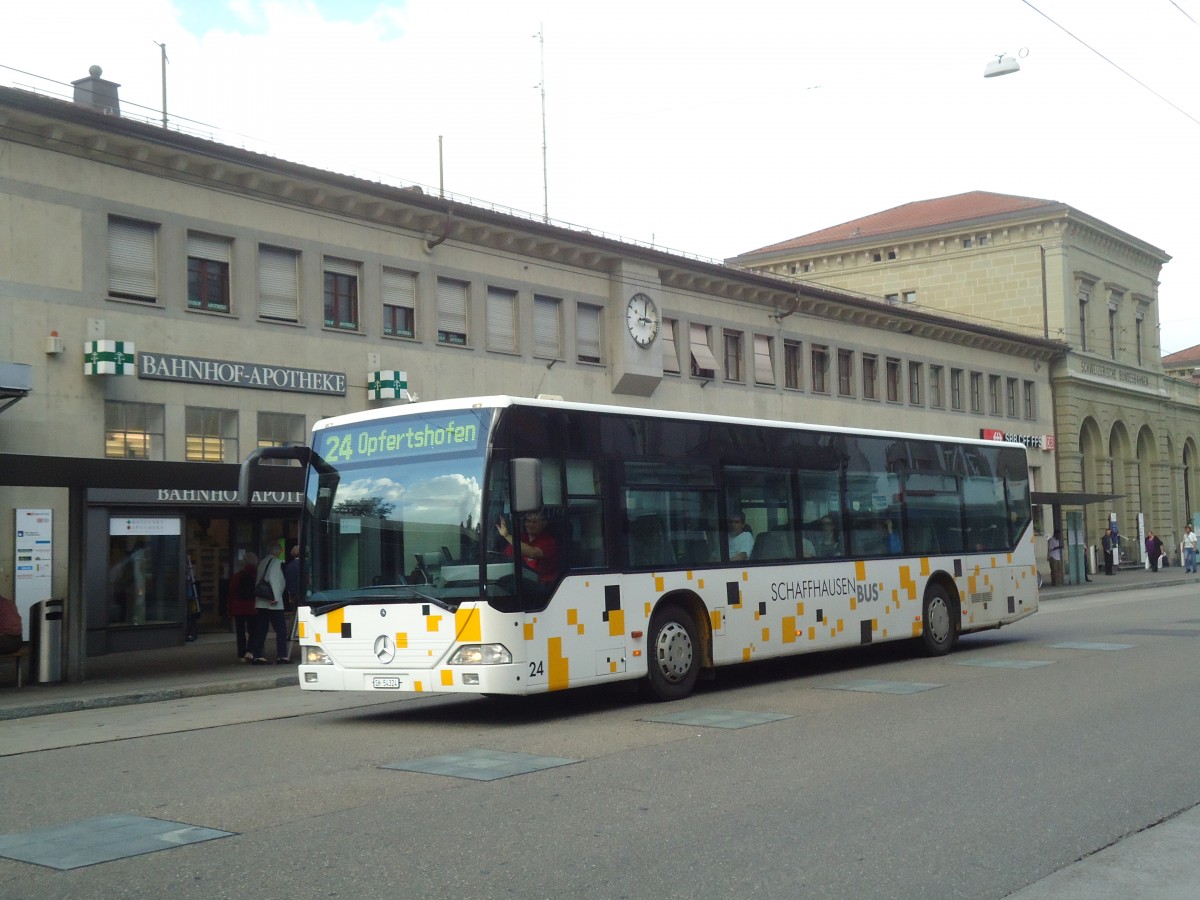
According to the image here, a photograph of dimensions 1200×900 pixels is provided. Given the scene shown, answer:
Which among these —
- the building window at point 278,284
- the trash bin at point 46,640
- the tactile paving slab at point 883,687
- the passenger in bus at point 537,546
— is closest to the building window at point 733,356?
the building window at point 278,284

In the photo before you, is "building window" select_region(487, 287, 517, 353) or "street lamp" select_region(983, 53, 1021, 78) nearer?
"street lamp" select_region(983, 53, 1021, 78)

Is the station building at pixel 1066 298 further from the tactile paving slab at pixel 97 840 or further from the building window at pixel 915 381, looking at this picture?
the tactile paving slab at pixel 97 840

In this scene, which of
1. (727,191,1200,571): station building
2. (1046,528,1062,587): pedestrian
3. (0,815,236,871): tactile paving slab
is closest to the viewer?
(0,815,236,871): tactile paving slab

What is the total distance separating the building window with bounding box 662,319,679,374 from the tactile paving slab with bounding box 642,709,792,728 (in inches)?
902

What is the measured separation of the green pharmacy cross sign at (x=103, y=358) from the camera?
22.5 meters

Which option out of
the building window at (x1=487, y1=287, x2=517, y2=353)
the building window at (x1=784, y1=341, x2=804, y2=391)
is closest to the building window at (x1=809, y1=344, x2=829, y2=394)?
the building window at (x1=784, y1=341, x2=804, y2=391)

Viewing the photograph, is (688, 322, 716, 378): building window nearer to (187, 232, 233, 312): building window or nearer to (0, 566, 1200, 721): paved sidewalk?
(187, 232, 233, 312): building window

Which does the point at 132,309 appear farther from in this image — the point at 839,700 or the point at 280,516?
the point at 839,700

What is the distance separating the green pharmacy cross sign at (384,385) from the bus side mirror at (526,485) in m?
16.0

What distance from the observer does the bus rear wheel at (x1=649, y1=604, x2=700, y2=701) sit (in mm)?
13578

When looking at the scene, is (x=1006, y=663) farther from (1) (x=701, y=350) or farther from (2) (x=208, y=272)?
(1) (x=701, y=350)

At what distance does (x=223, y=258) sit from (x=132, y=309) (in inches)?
93.6

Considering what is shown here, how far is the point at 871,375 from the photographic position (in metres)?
Answer: 44.4

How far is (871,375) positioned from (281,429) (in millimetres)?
23871
